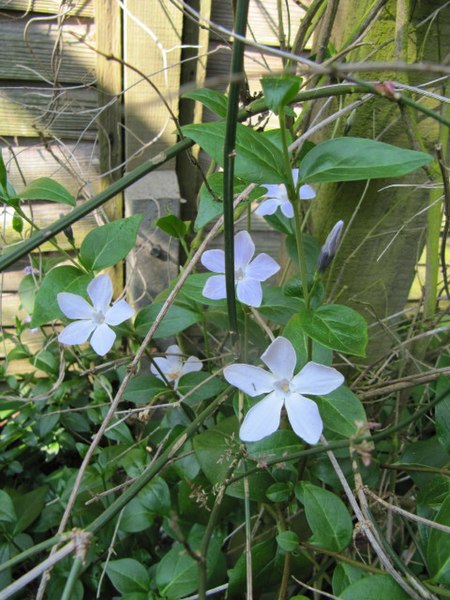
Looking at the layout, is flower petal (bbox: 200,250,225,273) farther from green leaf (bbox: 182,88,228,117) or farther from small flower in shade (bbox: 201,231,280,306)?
green leaf (bbox: 182,88,228,117)

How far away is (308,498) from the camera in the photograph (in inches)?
25.9

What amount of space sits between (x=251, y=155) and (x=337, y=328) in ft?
0.62

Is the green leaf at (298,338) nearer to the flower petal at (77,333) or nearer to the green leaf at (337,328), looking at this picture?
the green leaf at (337,328)

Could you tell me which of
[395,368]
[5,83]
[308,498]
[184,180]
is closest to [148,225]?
[184,180]

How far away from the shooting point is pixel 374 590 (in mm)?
557

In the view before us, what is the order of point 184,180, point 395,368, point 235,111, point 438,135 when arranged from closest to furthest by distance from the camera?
point 235,111
point 438,135
point 395,368
point 184,180

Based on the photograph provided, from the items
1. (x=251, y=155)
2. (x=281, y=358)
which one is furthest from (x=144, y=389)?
(x=251, y=155)

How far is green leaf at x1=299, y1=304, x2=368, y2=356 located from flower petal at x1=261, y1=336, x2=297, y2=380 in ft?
0.08

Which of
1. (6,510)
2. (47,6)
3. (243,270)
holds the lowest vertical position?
(6,510)

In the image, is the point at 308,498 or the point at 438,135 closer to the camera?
the point at 308,498

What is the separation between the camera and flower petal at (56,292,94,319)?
0.63m

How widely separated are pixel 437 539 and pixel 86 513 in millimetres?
544

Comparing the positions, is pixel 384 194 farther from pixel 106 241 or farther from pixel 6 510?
pixel 6 510

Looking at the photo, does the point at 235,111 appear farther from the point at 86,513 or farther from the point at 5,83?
the point at 5,83
